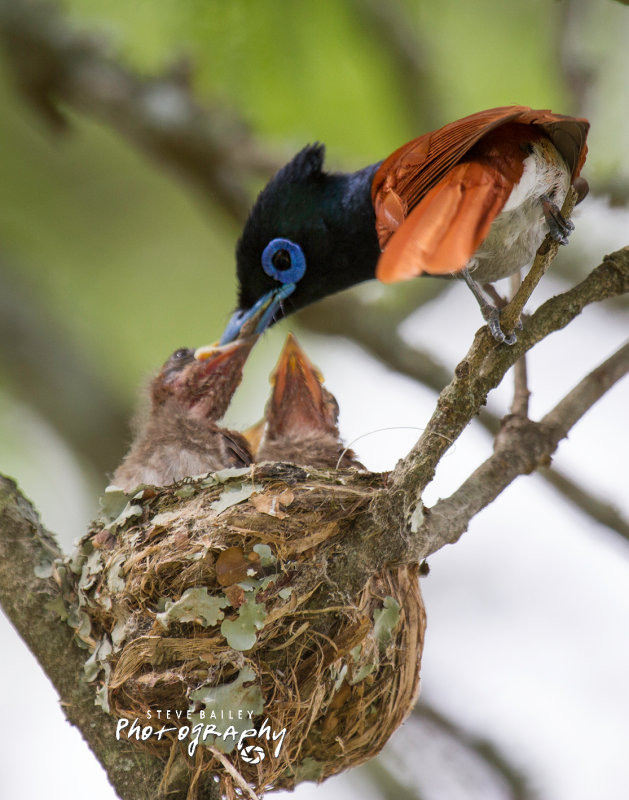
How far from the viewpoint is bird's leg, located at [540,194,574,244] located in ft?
8.85

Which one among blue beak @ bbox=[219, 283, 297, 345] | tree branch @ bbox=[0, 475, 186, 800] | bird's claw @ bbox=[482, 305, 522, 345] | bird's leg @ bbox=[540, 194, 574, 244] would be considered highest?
bird's leg @ bbox=[540, 194, 574, 244]

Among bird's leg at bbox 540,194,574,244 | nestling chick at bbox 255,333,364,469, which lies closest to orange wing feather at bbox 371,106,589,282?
bird's leg at bbox 540,194,574,244

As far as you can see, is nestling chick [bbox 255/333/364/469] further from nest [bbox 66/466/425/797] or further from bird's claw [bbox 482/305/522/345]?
bird's claw [bbox 482/305/522/345]

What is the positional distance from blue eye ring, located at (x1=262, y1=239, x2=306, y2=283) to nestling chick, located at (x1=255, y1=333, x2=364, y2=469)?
32cm

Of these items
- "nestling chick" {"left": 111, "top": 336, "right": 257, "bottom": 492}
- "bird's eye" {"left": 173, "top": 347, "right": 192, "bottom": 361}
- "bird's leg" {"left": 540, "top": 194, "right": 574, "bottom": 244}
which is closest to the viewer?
"bird's leg" {"left": 540, "top": 194, "right": 574, "bottom": 244}

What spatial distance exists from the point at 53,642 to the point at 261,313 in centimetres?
173

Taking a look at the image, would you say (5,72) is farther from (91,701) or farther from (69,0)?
(91,701)

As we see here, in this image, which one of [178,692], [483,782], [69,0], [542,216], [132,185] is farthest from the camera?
[132,185]

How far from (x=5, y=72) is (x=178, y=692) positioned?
3228mm

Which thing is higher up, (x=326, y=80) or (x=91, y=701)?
(x=326, y=80)

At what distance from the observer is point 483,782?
4152 millimetres

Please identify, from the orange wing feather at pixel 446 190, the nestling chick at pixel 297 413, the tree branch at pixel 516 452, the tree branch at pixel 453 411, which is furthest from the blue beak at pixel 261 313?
the tree branch at pixel 453 411

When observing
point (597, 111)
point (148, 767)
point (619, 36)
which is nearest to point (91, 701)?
point (148, 767)

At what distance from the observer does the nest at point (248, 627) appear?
2705 millimetres
